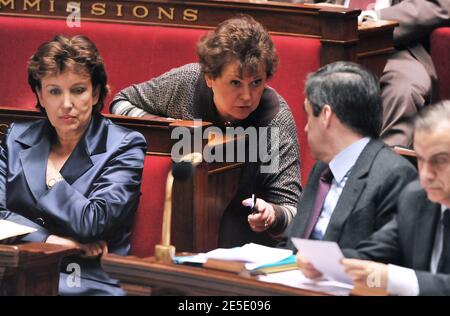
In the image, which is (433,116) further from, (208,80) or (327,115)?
(208,80)

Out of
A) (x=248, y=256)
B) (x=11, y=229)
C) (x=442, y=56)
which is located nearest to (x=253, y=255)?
(x=248, y=256)

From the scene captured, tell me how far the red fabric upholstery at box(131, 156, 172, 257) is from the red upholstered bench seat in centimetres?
61

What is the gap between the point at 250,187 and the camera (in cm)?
267

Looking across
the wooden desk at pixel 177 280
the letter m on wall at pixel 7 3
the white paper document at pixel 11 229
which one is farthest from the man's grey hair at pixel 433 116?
the letter m on wall at pixel 7 3

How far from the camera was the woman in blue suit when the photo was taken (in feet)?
7.95

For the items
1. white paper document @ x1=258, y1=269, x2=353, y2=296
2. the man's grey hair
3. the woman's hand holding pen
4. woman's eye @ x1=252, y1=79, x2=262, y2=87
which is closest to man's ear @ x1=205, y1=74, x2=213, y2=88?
woman's eye @ x1=252, y1=79, x2=262, y2=87

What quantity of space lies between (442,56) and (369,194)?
1.46m

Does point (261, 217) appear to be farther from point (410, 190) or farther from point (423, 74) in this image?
point (423, 74)

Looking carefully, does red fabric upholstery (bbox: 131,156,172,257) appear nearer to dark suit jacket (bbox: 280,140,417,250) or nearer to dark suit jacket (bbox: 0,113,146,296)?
dark suit jacket (bbox: 0,113,146,296)

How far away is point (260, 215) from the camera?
2.43 meters

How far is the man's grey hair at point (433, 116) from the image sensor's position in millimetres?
1864
